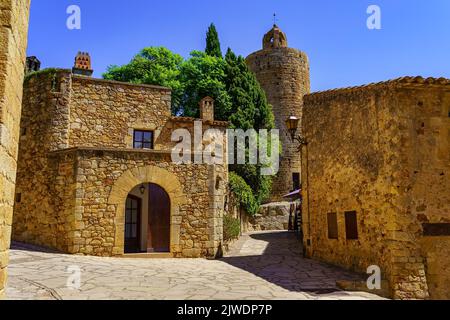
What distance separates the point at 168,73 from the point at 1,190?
819 inches

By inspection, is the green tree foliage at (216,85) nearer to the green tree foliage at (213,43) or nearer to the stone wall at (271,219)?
the stone wall at (271,219)

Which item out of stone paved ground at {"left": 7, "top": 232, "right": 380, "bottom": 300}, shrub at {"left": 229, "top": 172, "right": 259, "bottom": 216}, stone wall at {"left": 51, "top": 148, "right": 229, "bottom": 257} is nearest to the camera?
stone paved ground at {"left": 7, "top": 232, "right": 380, "bottom": 300}

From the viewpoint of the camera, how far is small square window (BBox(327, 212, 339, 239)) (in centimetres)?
1064

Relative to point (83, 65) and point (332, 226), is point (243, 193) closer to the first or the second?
point (332, 226)

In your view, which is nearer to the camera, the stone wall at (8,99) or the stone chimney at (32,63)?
the stone wall at (8,99)

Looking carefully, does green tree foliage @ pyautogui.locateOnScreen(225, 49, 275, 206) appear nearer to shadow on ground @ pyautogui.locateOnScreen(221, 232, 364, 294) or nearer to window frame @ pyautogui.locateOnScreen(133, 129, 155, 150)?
window frame @ pyautogui.locateOnScreen(133, 129, 155, 150)

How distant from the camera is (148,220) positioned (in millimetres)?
12648

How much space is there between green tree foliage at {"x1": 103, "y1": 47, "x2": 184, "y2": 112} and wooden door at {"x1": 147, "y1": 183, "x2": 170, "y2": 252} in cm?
1070

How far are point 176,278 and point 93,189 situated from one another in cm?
456

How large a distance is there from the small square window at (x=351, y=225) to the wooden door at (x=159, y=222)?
5.65 meters

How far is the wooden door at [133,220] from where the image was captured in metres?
14.2

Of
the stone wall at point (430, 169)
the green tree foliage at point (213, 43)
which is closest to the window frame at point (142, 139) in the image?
the stone wall at point (430, 169)

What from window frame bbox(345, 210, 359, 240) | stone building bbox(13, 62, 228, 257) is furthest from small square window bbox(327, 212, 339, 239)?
stone building bbox(13, 62, 228, 257)
